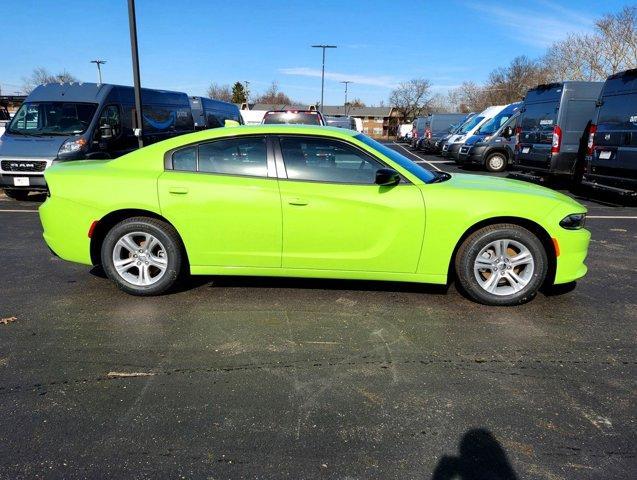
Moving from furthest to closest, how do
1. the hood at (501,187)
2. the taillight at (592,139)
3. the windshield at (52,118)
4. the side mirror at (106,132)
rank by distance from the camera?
1. the side mirror at (106,132)
2. the windshield at (52,118)
3. the taillight at (592,139)
4. the hood at (501,187)

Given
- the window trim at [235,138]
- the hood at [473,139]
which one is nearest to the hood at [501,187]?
the window trim at [235,138]

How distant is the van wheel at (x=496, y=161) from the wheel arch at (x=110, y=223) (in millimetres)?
14975

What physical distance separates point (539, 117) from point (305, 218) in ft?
34.1

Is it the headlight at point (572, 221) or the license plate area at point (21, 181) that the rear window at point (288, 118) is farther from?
the headlight at point (572, 221)

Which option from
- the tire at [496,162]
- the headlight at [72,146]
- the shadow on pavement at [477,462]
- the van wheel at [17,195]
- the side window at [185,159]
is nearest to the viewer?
the shadow on pavement at [477,462]

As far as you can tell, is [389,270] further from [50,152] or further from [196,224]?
[50,152]

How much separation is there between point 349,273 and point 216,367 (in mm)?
1485

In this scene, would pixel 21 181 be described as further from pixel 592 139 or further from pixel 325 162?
pixel 592 139

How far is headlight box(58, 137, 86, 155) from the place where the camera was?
9.27 m

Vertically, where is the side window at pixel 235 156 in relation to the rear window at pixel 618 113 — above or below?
Answer: below

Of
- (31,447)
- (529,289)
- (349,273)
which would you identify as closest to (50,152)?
(349,273)

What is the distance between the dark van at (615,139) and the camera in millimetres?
8891

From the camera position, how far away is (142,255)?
4281 mm

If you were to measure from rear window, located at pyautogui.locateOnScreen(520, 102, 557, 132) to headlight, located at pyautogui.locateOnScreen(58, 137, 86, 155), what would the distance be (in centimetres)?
1065
